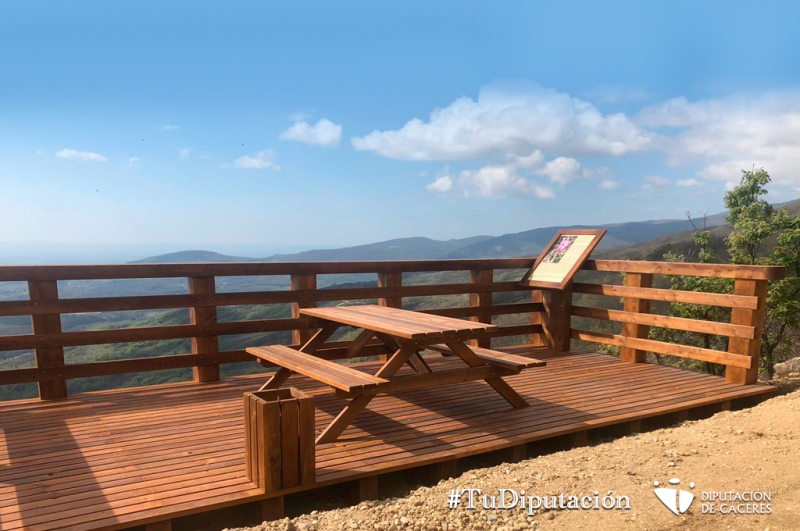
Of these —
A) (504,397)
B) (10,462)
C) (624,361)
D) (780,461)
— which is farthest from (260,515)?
(624,361)

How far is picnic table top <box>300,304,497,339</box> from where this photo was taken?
13.5 feet

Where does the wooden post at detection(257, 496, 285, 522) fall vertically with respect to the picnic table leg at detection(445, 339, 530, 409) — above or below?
below

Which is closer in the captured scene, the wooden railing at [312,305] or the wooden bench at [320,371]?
the wooden bench at [320,371]

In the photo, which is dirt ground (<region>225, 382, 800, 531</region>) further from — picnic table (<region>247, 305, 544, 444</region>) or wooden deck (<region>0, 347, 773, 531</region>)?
picnic table (<region>247, 305, 544, 444</region>)

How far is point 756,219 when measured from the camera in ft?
33.7

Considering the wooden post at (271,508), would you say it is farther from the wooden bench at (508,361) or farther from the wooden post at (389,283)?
the wooden post at (389,283)

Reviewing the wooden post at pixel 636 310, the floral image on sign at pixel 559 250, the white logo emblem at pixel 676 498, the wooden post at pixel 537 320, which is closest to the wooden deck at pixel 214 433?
the wooden post at pixel 636 310

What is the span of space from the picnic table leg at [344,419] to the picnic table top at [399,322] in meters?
0.54

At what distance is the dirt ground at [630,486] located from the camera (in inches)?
115

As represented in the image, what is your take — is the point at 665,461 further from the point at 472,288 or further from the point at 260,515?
the point at 472,288

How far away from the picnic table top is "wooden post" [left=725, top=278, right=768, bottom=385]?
3.22 metres

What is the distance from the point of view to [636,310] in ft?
22.4

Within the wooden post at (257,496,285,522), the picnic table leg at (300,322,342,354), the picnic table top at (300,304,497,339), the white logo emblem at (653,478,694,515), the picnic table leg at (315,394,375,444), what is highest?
the picnic table top at (300,304,497,339)

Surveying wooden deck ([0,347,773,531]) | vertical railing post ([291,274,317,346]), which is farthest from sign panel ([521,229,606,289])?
vertical railing post ([291,274,317,346])
